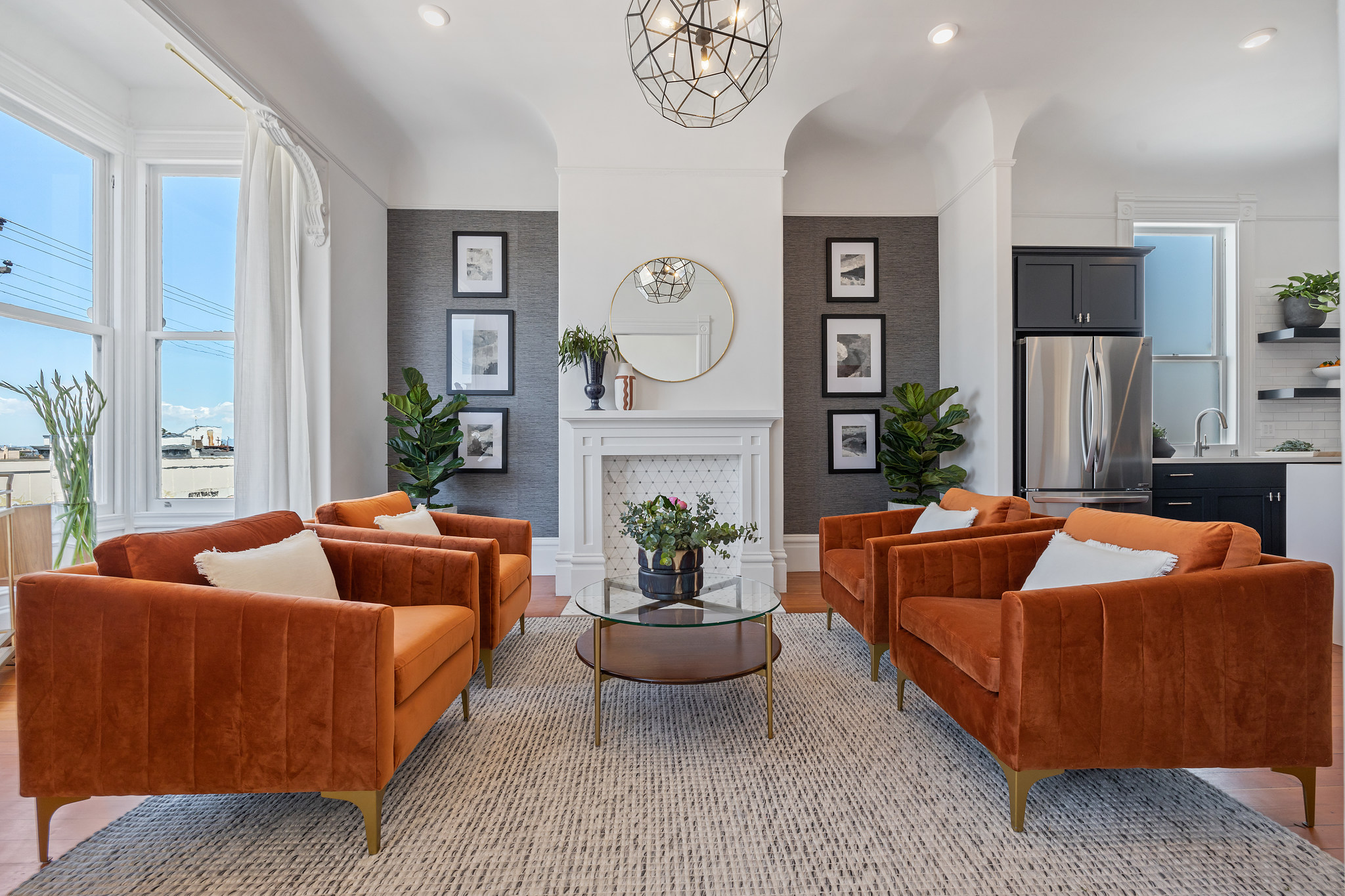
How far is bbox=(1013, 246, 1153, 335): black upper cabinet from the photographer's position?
13.5ft

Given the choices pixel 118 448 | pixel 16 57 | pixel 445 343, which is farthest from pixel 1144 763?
pixel 16 57

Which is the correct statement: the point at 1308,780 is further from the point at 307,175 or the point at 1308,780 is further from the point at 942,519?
the point at 307,175

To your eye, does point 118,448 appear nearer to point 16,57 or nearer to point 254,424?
point 254,424

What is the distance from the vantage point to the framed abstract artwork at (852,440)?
15.3 ft

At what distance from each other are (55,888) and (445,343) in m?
3.70

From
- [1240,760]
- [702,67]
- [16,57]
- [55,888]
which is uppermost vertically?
[16,57]

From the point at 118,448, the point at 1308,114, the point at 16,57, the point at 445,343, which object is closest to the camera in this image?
the point at 16,57

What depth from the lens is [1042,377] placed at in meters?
3.90

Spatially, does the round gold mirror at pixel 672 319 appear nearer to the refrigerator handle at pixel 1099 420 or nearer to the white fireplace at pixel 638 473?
the white fireplace at pixel 638 473

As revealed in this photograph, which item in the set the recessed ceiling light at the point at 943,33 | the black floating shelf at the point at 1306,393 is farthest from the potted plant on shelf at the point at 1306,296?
the recessed ceiling light at the point at 943,33

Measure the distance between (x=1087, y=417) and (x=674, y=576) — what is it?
327cm

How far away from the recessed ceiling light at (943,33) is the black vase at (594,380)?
8.72 feet

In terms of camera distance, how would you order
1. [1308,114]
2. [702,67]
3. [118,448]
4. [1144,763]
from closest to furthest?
[1144,763]
[702,67]
[118,448]
[1308,114]

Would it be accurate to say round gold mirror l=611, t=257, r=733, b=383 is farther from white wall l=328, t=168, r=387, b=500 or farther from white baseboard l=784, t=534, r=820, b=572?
white wall l=328, t=168, r=387, b=500
